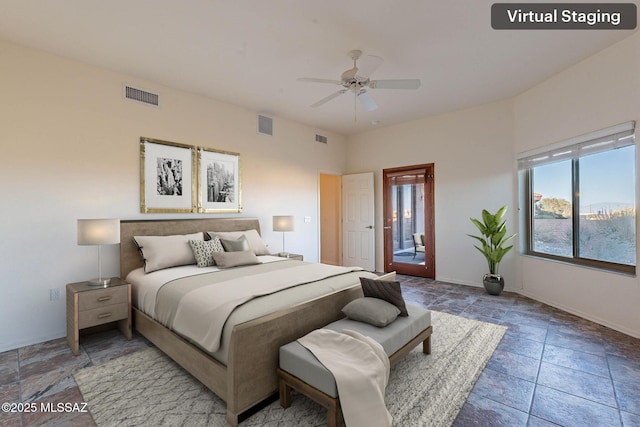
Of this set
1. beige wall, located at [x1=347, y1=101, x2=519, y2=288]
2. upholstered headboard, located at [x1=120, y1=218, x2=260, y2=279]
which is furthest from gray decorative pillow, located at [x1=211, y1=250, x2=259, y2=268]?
beige wall, located at [x1=347, y1=101, x2=519, y2=288]

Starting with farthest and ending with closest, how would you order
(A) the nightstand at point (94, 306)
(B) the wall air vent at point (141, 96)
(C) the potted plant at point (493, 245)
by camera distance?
(C) the potted plant at point (493, 245) < (B) the wall air vent at point (141, 96) < (A) the nightstand at point (94, 306)

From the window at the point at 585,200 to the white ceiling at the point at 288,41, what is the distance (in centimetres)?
107

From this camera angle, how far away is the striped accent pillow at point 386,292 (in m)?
2.41

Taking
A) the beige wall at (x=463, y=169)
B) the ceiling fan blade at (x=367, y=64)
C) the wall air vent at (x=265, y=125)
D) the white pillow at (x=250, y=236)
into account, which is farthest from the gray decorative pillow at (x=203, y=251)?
the beige wall at (x=463, y=169)

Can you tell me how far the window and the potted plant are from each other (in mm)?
475

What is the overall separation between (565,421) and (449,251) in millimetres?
3626

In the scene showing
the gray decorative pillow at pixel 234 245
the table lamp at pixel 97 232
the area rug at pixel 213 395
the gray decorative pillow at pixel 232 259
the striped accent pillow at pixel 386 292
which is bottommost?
the area rug at pixel 213 395

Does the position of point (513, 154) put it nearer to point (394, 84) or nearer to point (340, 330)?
point (394, 84)

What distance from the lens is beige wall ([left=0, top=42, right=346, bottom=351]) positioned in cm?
286

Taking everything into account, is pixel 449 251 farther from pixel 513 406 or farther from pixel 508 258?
pixel 513 406

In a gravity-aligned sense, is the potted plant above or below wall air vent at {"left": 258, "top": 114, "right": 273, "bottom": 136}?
below

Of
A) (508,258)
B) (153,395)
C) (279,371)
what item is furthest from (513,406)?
(508,258)

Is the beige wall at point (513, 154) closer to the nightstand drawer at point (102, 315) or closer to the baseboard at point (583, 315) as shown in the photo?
the baseboard at point (583, 315)

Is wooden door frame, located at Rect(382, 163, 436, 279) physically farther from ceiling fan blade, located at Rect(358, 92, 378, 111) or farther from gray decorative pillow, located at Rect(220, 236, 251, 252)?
gray decorative pillow, located at Rect(220, 236, 251, 252)
